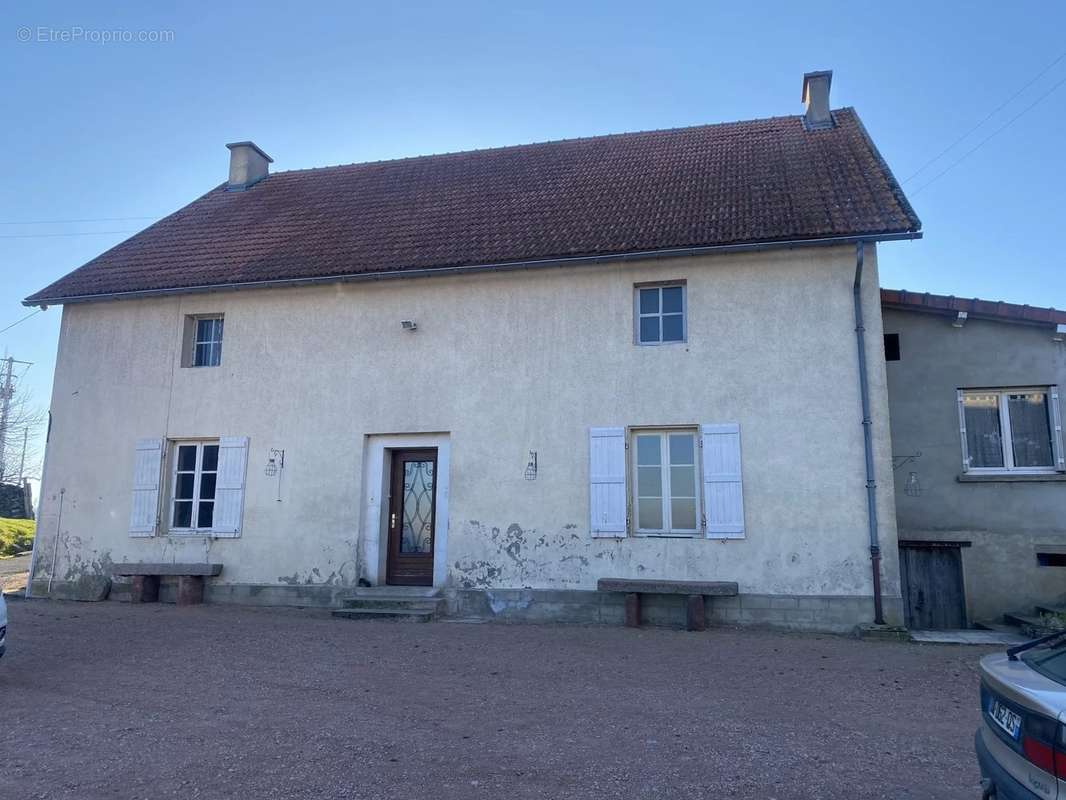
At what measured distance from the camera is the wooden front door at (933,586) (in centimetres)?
1088

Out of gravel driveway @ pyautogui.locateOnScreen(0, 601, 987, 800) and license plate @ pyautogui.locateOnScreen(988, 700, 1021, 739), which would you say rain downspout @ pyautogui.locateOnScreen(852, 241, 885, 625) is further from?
license plate @ pyautogui.locateOnScreen(988, 700, 1021, 739)

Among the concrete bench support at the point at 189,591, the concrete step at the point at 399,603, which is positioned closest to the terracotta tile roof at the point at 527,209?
the concrete bench support at the point at 189,591

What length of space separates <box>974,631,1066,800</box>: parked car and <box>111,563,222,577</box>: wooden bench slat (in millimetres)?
10766

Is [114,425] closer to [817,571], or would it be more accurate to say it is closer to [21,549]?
[817,571]

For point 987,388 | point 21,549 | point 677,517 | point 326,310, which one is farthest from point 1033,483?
point 21,549

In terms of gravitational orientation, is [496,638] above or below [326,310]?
below

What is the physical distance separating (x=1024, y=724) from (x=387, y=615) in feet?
28.5

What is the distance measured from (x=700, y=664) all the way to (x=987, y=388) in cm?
643

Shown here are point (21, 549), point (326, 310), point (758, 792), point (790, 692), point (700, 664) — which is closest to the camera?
point (758, 792)

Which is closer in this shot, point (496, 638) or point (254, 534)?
point (496, 638)

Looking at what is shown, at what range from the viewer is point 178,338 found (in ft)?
41.8

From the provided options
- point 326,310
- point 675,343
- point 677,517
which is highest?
point 326,310

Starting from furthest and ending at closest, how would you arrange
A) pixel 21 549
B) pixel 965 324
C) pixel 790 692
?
pixel 21 549 < pixel 965 324 < pixel 790 692

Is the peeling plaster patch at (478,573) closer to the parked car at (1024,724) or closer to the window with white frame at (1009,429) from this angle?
the window with white frame at (1009,429)
